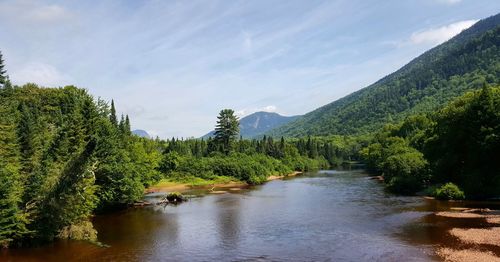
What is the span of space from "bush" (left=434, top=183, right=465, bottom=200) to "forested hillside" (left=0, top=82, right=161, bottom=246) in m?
50.7

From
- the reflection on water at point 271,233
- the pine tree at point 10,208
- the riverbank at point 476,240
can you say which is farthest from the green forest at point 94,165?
the riverbank at point 476,240

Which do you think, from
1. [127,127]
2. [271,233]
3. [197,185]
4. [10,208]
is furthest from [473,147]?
[127,127]

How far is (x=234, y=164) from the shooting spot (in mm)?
127625

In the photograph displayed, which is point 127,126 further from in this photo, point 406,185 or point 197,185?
point 406,185

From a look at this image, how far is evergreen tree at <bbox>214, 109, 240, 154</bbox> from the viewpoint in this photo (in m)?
158

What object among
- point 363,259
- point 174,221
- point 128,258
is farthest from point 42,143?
point 363,259

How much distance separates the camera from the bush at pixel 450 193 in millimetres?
68938

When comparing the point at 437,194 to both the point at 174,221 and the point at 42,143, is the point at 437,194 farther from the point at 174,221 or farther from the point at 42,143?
the point at 42,143

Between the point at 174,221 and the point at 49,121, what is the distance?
5316cm

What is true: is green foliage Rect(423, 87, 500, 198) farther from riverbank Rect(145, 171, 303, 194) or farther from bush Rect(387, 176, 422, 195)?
riverbank Rect(145, 171, 303, 194)

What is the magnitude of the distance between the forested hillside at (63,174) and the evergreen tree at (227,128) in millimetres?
66635

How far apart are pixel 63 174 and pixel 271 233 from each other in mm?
23736

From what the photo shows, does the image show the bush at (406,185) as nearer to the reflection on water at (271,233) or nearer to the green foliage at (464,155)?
the green foliage at (464,155)

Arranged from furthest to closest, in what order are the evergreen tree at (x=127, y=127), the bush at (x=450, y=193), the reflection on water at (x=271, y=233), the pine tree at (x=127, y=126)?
the pine tree at (x=127, y=126) → the evergreen tree at (x=127, y=127) → the bush at (x=450, y=193) → the reflection on water at (x=271, y=233)
